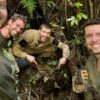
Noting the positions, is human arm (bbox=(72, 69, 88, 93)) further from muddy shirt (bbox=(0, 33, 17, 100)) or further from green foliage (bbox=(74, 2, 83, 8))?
green foliage (bbox=(74, 2, 83, 8))

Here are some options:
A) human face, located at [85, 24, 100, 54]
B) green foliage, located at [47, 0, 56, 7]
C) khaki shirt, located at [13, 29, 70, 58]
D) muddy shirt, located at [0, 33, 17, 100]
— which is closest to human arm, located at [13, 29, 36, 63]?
khaki shirt, located at [13, 29, 70, 58]

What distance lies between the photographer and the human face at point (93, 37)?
138 inches

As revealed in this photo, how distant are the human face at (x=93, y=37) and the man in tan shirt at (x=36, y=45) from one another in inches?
89.5

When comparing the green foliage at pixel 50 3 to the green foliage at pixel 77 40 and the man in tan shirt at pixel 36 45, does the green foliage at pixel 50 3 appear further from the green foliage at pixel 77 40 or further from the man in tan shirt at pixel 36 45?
the green foliage at pixel 77 40

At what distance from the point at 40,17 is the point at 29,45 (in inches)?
36.3

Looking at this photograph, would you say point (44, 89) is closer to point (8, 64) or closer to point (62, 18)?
point (62, 18)

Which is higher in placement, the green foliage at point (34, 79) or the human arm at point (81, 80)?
the human arm at point (81, 80)

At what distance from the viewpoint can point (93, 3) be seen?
6.30 metres

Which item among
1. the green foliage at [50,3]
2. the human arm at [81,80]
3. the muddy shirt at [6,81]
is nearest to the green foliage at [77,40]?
the green foliage at [50,3]

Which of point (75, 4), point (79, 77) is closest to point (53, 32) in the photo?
point (75, 4)

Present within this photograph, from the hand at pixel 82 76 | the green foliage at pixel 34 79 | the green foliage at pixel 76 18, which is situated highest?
the hand at pixel 82 76

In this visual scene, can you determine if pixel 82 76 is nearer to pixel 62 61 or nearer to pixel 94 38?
pixel 94 38

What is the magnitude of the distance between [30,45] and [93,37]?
261 cm

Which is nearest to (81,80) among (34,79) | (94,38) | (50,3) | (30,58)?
(94,38)
